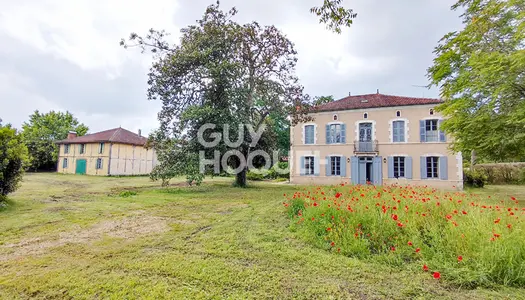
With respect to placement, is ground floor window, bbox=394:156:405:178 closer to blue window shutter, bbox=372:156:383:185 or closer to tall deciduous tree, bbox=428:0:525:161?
blue window shutter, bbox=372:156:383:185

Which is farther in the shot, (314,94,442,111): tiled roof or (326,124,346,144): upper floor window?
(326,124,346,144): upper floor window

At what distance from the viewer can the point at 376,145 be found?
15008mm

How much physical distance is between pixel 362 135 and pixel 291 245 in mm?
13703

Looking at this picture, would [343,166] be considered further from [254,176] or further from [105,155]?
[105,155]

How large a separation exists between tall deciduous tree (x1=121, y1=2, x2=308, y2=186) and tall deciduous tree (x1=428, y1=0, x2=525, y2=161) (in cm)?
657

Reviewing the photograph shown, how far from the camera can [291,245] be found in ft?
11.1

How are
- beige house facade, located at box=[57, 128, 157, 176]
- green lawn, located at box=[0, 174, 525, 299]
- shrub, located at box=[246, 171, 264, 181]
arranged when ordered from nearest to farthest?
green lawn, located at box=[0, 174, 525, 299], shrub, located at box=[246, 171, 264, 181], beige house facade, located at box=[57, 128, 157, 176]

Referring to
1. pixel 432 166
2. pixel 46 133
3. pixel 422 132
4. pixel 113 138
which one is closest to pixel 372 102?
pixel 422 132

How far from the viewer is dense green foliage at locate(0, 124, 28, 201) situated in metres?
6.09

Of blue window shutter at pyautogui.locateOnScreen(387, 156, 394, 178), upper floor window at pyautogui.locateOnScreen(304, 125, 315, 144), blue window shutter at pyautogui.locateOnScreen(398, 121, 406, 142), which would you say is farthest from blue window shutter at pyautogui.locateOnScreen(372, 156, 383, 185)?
upper floor window at pyautogui.locateOnScreen(304, 125, 315, 144)

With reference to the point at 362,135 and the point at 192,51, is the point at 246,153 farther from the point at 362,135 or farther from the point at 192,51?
the point at 362,135

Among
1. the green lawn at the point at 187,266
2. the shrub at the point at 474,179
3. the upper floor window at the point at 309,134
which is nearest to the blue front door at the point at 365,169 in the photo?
the upper floor window at the point at 309,134

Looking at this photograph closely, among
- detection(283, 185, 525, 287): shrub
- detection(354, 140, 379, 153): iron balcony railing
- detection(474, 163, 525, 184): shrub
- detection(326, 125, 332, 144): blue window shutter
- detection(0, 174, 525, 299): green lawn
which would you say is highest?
detection(326, 125, 332, 144): blue window shutter

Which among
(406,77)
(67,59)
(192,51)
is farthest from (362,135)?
(67,59)
